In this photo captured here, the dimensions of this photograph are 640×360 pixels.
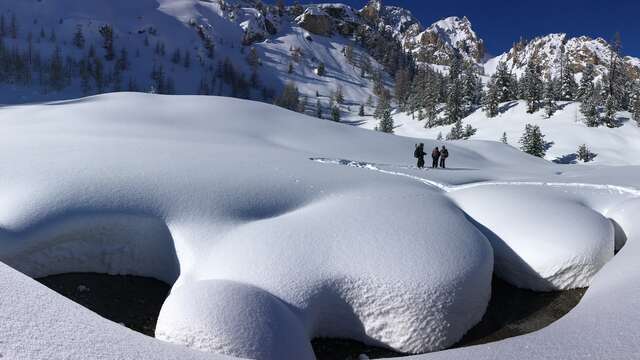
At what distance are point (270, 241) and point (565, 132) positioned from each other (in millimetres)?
51114

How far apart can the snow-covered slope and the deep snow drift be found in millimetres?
30684

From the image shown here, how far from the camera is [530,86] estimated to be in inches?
2287

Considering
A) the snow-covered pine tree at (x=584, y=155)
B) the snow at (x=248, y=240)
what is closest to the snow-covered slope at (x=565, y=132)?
the snow-covered pine tree at (x=584, y=155)

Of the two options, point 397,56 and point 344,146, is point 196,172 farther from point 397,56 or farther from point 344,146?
point 397,56

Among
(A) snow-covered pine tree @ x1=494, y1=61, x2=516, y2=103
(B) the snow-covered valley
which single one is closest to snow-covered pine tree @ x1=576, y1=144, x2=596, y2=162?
(A) snow-covered pine tree @ x1=494, y1=61, x2=516, y2=103

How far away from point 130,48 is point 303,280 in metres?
167

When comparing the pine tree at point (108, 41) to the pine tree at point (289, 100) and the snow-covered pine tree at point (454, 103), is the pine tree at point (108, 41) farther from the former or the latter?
the snow-covered pine tree at point (454, 103)

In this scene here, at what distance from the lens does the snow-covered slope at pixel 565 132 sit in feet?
138

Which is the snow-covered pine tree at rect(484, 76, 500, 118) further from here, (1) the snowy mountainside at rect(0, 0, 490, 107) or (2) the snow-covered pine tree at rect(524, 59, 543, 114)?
(1) the snowy mountainside at rect(0, 0, 490, 107)

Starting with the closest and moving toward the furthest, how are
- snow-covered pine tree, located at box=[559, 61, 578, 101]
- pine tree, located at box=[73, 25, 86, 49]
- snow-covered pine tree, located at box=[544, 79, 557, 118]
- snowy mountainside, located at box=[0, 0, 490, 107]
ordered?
snow-covered pine tree, located at box=[544, 79, 557, 118] < snow-covered pine tree, located at box=[559, 61, 578, 101] < snowy mountainside, located at box=[0, 0, 490, 107] < pine tree, located at box=[73, 25, 86, 49]

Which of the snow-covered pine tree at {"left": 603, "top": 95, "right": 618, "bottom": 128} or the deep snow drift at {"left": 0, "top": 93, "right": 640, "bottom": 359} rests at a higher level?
the snow-covered pine tree at {"left": 603, "top": 95, "right": 618, "bottom": 128}

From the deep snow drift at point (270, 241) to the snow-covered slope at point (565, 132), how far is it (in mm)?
30684

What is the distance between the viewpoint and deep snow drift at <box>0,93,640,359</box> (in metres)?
6.39

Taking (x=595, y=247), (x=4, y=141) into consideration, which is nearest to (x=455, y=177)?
(x=595, y=247)
